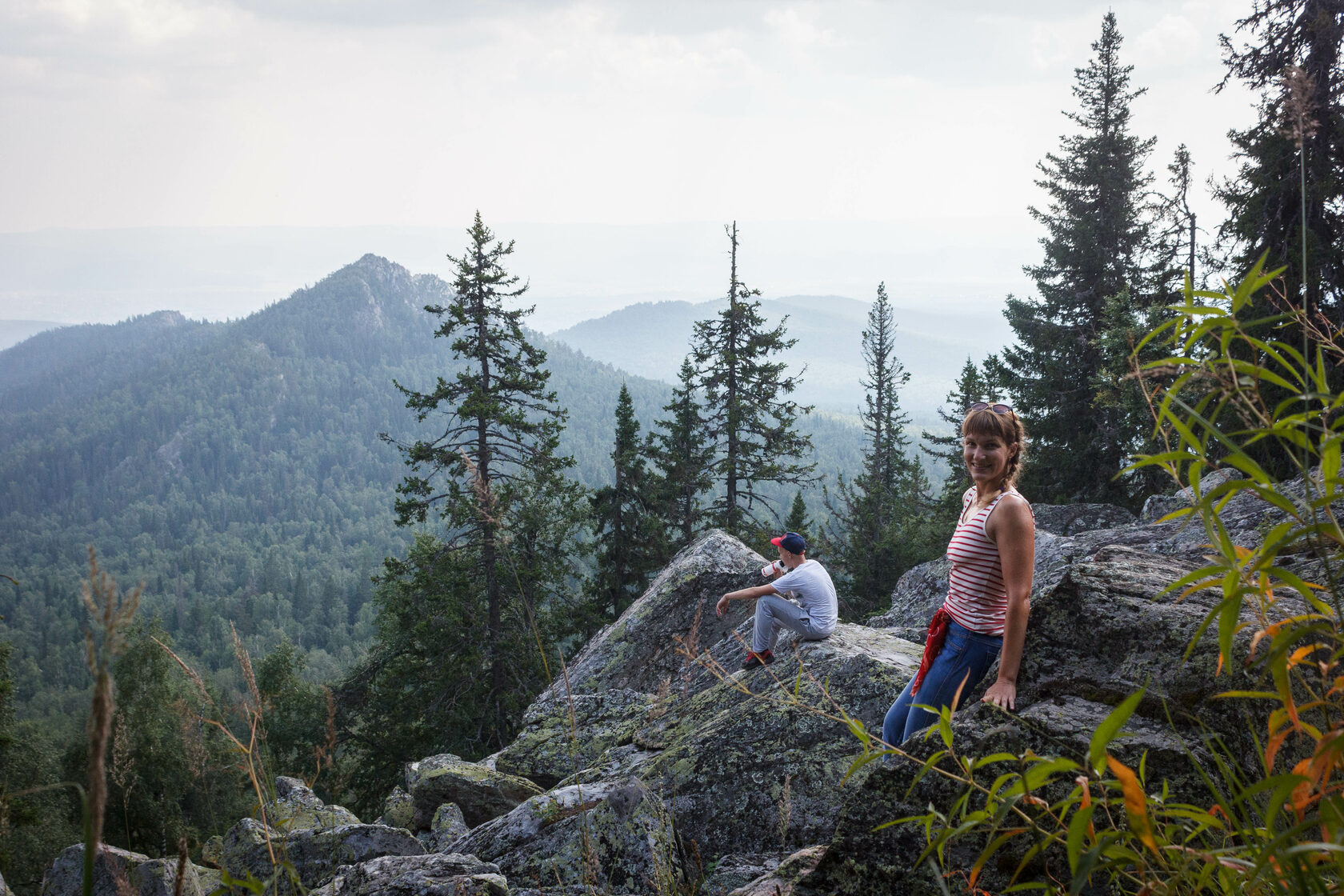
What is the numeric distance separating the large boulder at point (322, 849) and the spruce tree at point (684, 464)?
71.8 ft

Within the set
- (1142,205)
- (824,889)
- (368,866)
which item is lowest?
(368,866)

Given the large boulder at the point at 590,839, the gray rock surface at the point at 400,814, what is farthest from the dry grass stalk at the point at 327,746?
the gray rock surface at the point at 400,814

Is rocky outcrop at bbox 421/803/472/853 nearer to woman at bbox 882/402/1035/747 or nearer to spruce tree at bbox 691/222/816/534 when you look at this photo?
woman at bbox 882/402/1035/747

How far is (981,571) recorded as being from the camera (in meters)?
3.60

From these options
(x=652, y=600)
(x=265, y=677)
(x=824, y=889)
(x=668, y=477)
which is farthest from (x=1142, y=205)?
(x=265, y=677)

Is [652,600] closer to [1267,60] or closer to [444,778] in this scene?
[444,778]

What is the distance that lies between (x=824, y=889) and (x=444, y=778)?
21.8 feet

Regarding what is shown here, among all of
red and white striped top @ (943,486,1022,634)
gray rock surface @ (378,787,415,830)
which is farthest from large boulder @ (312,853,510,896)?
gray rock surface @ (378,787,415,830)

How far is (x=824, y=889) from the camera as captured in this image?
110 inches

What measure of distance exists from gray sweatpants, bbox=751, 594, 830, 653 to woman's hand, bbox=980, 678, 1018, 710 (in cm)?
377

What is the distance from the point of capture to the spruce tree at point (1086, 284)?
2250 centimetres

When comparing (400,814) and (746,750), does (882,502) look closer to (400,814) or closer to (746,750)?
(400,814)

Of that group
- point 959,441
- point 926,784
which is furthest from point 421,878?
point 959,441

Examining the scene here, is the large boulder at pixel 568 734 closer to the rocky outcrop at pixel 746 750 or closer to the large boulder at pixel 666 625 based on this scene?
the rocky outcrop at pixel 746 750
